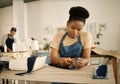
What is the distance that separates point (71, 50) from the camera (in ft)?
4.52

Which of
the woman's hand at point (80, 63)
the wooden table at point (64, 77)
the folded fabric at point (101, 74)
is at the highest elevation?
the woman's hand at point (80, 63)

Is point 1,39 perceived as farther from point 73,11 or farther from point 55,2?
point 73,11

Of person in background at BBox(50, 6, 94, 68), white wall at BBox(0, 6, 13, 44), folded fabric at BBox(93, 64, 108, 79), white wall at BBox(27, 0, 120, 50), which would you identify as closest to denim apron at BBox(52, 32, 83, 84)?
person in background at BBox(50, 6, 94, 68)

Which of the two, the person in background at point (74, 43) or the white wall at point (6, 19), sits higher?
the white wall at point (6, 19)

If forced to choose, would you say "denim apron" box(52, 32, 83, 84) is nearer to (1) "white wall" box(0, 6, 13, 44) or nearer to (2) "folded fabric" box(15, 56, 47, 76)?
(2) "folded fabric" box(15, 56, 47, 76)

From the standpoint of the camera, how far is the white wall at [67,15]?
17.7 ft

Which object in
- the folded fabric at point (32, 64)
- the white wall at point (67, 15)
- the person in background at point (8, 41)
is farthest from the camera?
the white wall at point (67, 15)

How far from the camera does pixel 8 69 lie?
4.18 ft

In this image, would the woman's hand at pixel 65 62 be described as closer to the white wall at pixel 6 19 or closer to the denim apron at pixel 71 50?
the denim apron at pixel 71 50

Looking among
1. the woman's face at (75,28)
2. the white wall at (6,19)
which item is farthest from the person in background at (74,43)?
the white wall at (6,19)

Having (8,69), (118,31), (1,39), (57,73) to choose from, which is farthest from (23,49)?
(118,31)

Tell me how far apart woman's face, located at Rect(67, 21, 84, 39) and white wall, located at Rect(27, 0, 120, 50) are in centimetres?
432

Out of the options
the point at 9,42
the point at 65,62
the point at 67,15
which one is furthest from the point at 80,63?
the point at 67,15

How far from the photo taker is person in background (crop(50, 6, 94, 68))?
4.17ft
